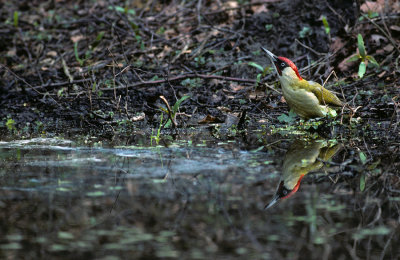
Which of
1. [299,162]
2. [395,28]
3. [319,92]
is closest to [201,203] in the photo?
[299,162]

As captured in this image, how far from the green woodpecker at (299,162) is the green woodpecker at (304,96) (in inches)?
21.5

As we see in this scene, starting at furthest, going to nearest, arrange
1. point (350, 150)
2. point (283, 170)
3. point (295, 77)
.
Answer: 1. point (295, 77)
2. point (350, 150)
3. point (283, 170)

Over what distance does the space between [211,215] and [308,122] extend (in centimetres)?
304

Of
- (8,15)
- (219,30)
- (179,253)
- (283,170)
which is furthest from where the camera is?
(8,15)

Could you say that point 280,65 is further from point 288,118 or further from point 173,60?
point 173,60

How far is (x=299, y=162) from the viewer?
3.82 m

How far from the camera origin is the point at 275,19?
8.51m

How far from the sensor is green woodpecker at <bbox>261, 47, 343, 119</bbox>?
16.8 feet

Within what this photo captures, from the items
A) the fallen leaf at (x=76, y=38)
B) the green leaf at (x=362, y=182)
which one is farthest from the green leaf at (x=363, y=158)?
the fallen leaf at (x=76, y=38)

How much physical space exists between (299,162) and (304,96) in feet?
4.62

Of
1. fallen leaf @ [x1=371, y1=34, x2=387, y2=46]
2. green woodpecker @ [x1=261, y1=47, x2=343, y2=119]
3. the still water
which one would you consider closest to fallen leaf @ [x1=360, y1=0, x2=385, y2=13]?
fallen leaf @ [x1=371, y1=34, x2=387, y2=46]

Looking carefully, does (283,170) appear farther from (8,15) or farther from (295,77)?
(8,15)

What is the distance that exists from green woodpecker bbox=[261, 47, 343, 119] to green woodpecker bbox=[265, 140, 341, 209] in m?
0.55

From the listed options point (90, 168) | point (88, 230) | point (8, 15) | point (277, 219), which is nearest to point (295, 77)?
point (90, 168)
